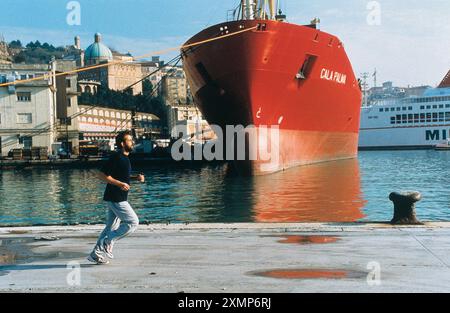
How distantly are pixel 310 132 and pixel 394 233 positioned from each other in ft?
92.3

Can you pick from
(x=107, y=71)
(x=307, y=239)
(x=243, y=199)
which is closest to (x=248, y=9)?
(x=243, y=199)

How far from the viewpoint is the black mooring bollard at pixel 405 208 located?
32.6ft

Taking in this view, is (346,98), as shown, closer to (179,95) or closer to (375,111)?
(375,111)

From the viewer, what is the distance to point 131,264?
7.10 meters

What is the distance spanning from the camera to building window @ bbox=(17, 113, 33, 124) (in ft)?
202

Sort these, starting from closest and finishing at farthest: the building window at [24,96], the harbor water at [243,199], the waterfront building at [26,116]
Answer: the harbor water at [243,199] < the waterfront building at [26,116] < the building window at [24,96]

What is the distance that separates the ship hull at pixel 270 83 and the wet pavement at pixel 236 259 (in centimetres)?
2113

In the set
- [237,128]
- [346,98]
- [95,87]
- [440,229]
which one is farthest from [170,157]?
[95,87]

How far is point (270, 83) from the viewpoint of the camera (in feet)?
102

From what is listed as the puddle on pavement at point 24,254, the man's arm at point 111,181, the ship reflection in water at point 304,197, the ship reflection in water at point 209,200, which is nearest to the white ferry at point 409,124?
the ship reflection in water at point 304,197

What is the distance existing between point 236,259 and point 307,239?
1.84 metres

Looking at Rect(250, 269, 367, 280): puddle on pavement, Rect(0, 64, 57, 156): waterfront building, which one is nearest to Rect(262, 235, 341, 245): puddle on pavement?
Rect(250, 269, 367, 280): puddle on pavement

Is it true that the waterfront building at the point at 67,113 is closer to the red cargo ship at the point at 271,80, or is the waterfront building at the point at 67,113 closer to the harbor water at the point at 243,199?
the harbor water at the point at 243,199

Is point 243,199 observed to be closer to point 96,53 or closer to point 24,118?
point 24,118
